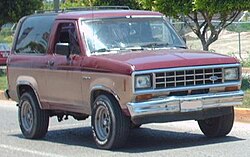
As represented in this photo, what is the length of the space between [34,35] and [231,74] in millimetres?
3696

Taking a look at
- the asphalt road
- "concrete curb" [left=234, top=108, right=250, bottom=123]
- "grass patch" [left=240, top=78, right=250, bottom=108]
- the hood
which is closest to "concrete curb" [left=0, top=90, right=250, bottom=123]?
"concrete curb" [left=234, top=108, right=250, bottom=123]

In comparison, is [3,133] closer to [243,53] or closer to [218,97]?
[218,97]

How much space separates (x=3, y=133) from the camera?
1302cm

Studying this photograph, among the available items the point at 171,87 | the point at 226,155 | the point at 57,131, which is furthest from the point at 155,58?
the point at 57,131

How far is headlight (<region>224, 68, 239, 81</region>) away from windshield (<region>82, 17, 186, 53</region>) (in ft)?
3.96

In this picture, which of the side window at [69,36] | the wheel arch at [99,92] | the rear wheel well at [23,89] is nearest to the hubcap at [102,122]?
the wheel arch at [99,92]

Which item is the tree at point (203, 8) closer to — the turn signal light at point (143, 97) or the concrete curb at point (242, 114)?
the concrete curb at point (242, 114)

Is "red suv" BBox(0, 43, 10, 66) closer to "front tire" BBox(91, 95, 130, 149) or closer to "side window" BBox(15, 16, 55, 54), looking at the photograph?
"side window" BBox(15, 16, 55, 54)

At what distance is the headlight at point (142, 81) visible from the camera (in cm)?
968

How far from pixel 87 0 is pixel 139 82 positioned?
44.5 feet

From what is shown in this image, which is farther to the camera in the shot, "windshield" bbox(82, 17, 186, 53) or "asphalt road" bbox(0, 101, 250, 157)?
"windshield" bbox(82, 17, 186, 53)

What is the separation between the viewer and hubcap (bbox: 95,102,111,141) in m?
10.2

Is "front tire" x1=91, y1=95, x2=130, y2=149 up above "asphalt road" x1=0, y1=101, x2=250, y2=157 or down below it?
above

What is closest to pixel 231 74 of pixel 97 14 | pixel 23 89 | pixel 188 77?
pixel 188 77
